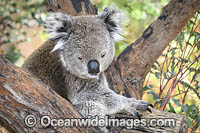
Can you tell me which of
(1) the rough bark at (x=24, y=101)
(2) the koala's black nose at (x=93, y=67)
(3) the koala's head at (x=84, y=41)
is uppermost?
(3) the koala's head at (x=84, y=41)

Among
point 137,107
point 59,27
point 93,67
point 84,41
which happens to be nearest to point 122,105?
point 137,107

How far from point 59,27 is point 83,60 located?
1.29 ft

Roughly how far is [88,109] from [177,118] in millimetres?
774

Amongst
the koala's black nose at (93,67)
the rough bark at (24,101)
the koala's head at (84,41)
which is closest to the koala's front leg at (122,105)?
the koala's head at (84,41)

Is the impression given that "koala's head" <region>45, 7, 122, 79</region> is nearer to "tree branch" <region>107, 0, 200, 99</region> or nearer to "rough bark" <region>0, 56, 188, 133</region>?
"rough bark" <region>0, 56, 188, 133</region>

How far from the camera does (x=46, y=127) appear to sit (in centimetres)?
181

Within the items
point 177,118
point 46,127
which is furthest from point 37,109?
point 177,118

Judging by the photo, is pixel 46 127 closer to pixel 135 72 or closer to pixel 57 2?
pixel 135 72

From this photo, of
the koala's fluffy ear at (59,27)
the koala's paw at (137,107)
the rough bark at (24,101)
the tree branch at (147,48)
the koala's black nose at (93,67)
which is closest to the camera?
the rough bark at (24,101)

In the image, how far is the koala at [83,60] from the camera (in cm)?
220

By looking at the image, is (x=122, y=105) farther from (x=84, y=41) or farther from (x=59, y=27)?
(x=59, y=27)

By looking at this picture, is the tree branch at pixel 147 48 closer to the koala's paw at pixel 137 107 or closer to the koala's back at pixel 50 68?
the koala's paw at pixel 137 107

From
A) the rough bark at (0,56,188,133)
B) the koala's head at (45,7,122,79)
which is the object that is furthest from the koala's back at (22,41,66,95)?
the rough bark at (0,56,188,133)

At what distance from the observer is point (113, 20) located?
2461 mm
